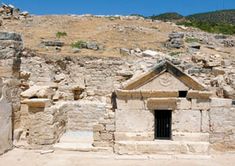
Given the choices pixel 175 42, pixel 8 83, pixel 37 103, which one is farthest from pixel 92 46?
pixel 37 103

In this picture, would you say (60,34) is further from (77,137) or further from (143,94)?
(143,94)

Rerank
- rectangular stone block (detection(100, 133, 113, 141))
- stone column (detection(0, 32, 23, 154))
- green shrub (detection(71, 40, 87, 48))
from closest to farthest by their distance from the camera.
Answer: stone column (detection(0, 32, 23, 154)) → rectangular stone block (detection(100, 133, 113, 141)) → green shrub (detection(71, 40, 87, 48))

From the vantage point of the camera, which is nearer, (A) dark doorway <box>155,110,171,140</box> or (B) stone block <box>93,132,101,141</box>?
(B) stone block <box>93,132,101,141</box>

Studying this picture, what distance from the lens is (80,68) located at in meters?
20.2

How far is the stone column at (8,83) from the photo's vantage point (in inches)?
413

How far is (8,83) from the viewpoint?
11.0m

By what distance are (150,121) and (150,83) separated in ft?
3.29

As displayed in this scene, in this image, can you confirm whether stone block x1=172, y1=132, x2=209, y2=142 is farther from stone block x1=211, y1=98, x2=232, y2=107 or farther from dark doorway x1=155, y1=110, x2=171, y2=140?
stone block x1=211, y1=98, x2=232, y2=107

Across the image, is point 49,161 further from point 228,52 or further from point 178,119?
point 228,52

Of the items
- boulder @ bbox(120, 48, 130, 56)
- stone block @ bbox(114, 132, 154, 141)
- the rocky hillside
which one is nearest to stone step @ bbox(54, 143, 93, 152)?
stone block @ bbox(114, 132, 154, 141)

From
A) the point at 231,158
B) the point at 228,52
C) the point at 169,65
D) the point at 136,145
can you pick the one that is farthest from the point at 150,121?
the point at 228,52

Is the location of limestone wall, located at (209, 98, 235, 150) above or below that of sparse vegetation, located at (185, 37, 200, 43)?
below

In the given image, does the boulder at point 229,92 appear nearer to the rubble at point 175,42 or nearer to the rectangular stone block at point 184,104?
the rectangular stone block at point 184,104

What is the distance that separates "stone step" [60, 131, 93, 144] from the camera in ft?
38.6
